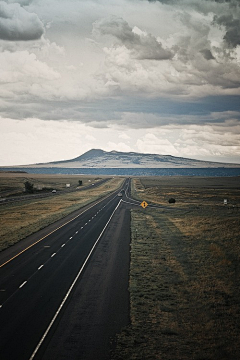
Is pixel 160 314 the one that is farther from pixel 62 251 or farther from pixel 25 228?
pixel 25 228

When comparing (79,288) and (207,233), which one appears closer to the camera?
(79,288)

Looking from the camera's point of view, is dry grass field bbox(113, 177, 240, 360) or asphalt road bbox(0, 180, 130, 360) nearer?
dry grass field bbox(113, 177, 240, 360)

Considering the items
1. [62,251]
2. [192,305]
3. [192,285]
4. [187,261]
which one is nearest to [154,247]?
[187,261]

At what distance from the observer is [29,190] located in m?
129

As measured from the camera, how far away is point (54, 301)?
70.5 ft

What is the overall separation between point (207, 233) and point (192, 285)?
21.9 m

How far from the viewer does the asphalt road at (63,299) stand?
1603 cm

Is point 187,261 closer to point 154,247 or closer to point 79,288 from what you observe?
point 154,247

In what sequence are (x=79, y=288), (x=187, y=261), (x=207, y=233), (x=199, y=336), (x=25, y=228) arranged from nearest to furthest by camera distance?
(x=199, y=336), (x=79, y=288), (x=187, y=261), (x=207, y=233), (x=25, y=228)

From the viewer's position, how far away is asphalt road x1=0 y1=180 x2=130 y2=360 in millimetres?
16031

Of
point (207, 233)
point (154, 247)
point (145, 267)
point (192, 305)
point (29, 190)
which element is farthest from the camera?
point (29, 190)

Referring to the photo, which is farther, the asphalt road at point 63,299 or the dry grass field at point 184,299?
the asphalt road at point 63,299

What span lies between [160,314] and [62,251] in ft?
60.3

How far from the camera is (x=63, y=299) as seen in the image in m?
21.9
